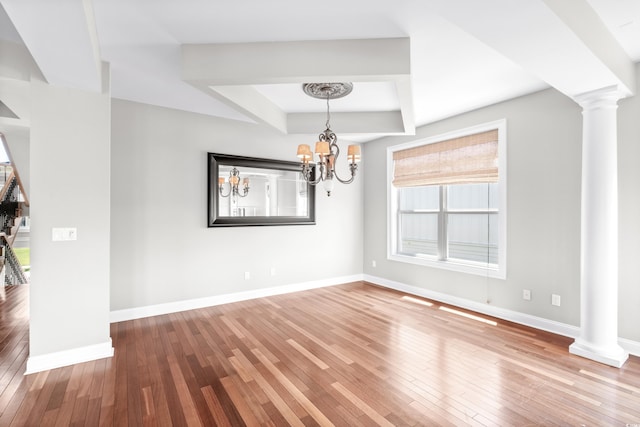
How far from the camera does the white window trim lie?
12.0 ft

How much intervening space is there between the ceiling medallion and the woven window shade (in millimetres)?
1793

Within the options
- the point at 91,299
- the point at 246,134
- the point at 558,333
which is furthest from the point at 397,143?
the point at 91,299

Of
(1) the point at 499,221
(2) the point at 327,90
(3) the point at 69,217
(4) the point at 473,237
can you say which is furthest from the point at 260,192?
(1) the point at 499,221

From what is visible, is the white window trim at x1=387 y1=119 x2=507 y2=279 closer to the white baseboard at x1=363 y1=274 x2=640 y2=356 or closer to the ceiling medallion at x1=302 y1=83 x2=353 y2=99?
the white baseboard at x1=363 y1=274 x2=640 y2=356

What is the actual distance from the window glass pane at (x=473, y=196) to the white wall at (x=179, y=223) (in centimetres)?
240

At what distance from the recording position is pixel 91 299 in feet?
8.72

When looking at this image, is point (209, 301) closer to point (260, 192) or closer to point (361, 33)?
point (260, 192)

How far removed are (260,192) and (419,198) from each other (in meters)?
2.61

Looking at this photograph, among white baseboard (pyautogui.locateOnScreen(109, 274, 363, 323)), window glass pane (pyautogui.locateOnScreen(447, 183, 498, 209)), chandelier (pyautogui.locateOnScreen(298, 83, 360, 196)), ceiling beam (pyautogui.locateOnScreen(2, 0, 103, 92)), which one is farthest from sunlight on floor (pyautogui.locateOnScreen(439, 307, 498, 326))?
ceiling beam (pyautogui.locateOnScreen(2, 0, 103, 92))

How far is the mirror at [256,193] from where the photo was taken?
13.7 feet

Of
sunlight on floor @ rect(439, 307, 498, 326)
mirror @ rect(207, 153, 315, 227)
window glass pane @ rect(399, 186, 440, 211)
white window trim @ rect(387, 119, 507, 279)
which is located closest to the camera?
sunlight on floor @ rect(439, 307, 498, 326)

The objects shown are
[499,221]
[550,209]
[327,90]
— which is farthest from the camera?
[499,221]

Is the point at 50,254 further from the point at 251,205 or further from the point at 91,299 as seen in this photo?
the point at 251,205

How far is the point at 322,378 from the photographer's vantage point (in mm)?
2330
